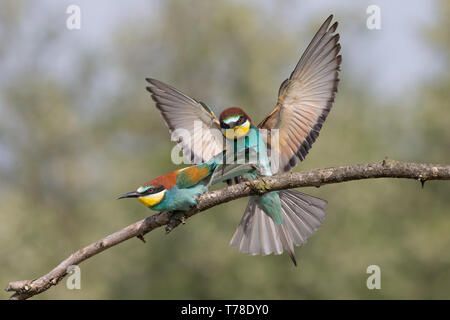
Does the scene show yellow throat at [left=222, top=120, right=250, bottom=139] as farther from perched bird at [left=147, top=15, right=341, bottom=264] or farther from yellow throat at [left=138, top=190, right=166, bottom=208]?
yellow throat at [left=138, top=190, right=166, bottom=208]

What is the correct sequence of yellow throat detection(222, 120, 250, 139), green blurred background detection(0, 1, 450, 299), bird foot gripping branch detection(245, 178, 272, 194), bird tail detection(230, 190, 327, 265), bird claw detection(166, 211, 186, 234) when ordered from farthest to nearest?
1. green blurred background detection(0, 1, 450, 299)
2. bird tail detection(230, 190, 327, 265)
3. yellow throat detection(222, 120, 250, 139)
4. bird claw detection(166, 211, 186, 234)
5. bird foot gripping branch detection(245, 178, 272, 194)

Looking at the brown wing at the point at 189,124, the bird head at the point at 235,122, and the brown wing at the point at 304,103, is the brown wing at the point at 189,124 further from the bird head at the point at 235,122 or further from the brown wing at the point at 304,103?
the brown wing at the point at 304,103

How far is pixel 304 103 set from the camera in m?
3.15

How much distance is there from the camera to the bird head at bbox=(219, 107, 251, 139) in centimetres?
301

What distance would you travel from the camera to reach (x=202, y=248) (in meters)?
10.4

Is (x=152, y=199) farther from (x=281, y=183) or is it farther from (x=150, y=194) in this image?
(x=281, y=183)

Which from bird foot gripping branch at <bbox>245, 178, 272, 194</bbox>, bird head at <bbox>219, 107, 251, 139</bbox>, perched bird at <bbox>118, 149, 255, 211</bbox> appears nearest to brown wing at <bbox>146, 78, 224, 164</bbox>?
bird head at <bbox>219, 107, 251, 139</bbox>

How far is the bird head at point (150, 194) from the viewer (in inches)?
96.6

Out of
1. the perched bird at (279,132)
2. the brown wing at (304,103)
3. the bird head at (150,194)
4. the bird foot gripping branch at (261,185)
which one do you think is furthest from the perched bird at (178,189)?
the brown wing at (304,103)

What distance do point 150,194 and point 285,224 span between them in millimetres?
1072

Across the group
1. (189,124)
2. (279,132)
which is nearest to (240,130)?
(279,132)

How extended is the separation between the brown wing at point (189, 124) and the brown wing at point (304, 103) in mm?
337

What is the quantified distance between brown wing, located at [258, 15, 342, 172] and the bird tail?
269 millimetres
